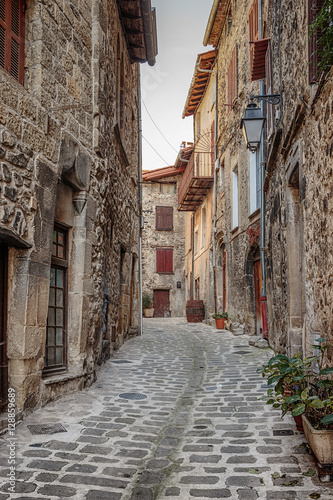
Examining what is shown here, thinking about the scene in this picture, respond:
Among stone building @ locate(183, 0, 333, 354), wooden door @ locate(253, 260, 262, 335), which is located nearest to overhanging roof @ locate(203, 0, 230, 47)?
stone building @ locate(183, 0, 333, 354)

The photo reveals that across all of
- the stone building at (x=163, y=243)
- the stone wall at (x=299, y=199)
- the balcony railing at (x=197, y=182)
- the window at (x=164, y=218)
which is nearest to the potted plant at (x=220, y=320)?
the stone wall at (x=299, y=199)

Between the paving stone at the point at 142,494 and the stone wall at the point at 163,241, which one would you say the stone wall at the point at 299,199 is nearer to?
the paving stone at the point at 142,494

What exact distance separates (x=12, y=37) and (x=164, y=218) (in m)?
21.2

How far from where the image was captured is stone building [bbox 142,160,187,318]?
989 inches

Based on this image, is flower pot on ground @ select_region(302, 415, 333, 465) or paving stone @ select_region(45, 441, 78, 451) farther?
paving stone @ select_region(45, 441, 78, 451)

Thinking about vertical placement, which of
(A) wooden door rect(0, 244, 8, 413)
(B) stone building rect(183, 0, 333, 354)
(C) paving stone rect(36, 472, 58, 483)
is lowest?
(C) paving stone rect(36, 472, 58, 483)

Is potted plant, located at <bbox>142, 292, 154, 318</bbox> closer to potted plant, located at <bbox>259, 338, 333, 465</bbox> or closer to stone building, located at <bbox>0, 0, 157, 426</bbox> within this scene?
stone building, located at <bbox>0, 0, 157, 426</bbox>

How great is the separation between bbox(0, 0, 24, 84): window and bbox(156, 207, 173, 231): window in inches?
820

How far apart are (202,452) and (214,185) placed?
12717mm

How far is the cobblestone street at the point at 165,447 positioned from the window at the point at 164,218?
1934 cm

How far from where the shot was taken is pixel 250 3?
11.4 metres

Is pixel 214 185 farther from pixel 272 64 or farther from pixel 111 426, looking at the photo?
pixel 111 426

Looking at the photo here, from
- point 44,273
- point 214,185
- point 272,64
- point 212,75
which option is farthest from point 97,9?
point 212,75

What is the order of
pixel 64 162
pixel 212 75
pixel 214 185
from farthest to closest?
pixel 212 75, pixel 214 185, pixel 64 162
